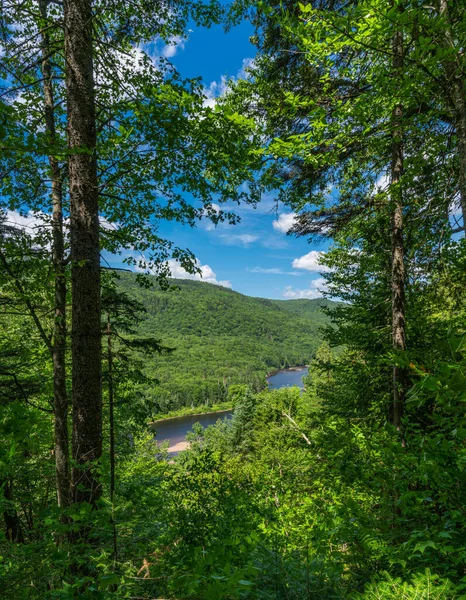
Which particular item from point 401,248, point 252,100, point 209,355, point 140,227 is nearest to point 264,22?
point 252,100

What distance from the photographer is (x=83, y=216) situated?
2.63 meters

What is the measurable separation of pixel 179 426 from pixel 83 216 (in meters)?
73.7

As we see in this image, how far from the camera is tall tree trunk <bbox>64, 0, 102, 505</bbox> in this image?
8.41 ft

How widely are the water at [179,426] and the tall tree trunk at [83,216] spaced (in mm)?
51525

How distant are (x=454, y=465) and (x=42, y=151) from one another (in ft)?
11.2

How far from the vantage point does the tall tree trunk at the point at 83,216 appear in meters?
2.56

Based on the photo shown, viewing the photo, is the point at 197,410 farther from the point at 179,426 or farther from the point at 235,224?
the point at 235,224

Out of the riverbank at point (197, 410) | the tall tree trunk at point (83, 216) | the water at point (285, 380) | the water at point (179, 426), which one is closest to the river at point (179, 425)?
the water at point (179, 426)

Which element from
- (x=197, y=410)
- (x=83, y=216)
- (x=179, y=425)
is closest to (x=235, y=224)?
(x=83, y=216)

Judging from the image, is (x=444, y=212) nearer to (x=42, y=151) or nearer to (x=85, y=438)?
(x=42, y=151)

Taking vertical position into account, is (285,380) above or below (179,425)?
above

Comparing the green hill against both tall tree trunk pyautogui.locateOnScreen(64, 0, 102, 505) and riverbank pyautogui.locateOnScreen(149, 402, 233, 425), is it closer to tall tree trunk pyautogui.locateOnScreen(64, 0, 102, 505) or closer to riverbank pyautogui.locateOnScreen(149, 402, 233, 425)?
riverbank pyautogui.locateOnScreen(149, 402, 233, 425)

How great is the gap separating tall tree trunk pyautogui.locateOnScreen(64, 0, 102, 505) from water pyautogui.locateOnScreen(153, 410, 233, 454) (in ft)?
169

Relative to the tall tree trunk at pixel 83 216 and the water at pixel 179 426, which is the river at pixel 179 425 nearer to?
the water at pixel 179 426
